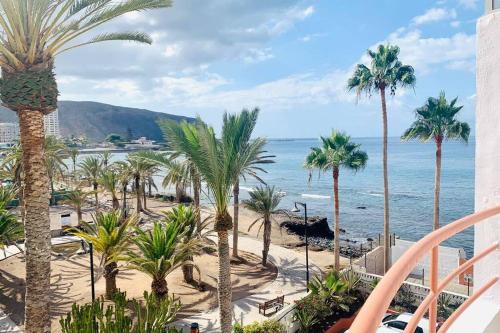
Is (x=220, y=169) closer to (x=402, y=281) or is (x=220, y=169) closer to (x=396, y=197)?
(x=402, y=281)

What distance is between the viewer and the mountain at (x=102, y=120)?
523ft

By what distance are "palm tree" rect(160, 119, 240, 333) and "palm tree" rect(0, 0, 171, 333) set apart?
3.26 m

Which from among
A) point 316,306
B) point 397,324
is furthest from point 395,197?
point 397,324

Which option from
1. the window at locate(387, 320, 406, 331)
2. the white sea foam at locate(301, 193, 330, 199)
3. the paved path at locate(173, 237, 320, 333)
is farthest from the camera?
the white sea foam at locate(301, 193, 330, 199)

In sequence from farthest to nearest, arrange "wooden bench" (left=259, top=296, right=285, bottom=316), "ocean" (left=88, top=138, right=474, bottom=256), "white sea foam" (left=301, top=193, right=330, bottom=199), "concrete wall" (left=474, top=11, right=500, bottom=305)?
"white sea foam" (left=301, top=193, right=330, bottom=199) < "ocean" (left=88, top=138, right=474, bottom=256) < "wooden bench" (left=259, top=296, right=285, bottom=316) < "concrete wall" (left=474, top=11, right=500, bottom=305)

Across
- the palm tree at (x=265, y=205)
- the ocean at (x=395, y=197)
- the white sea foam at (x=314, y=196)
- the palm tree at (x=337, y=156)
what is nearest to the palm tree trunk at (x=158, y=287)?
the palm tree at (x=265, y=205)

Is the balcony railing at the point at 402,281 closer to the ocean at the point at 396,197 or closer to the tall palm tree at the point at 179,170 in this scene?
the tall palm tree at the point at 179,170

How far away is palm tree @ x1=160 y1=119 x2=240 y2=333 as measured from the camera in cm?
1032

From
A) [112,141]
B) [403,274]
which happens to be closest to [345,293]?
[403,274]

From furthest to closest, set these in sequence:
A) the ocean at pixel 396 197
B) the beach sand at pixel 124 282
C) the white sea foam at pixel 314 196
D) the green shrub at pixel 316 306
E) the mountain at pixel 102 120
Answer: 1. the mountain at pixel 102 120
2. the white sea foam at pixel 314 196
3. the ocean at pixel 396 197
4. the beach sand at pixel 124 282
5. the green shrub at pixel 316 306

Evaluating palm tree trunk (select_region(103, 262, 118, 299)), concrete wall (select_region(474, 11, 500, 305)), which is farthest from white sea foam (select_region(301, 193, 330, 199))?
concrete wall (select_region(474, 11, 500, 305))

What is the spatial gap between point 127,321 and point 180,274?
12.1m

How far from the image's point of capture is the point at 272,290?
18141 millimetres

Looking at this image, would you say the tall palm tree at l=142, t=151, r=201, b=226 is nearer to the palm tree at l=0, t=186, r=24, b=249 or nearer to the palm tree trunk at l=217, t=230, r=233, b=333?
the palm tree trunk at l=217, t=230, r=233, b=333
